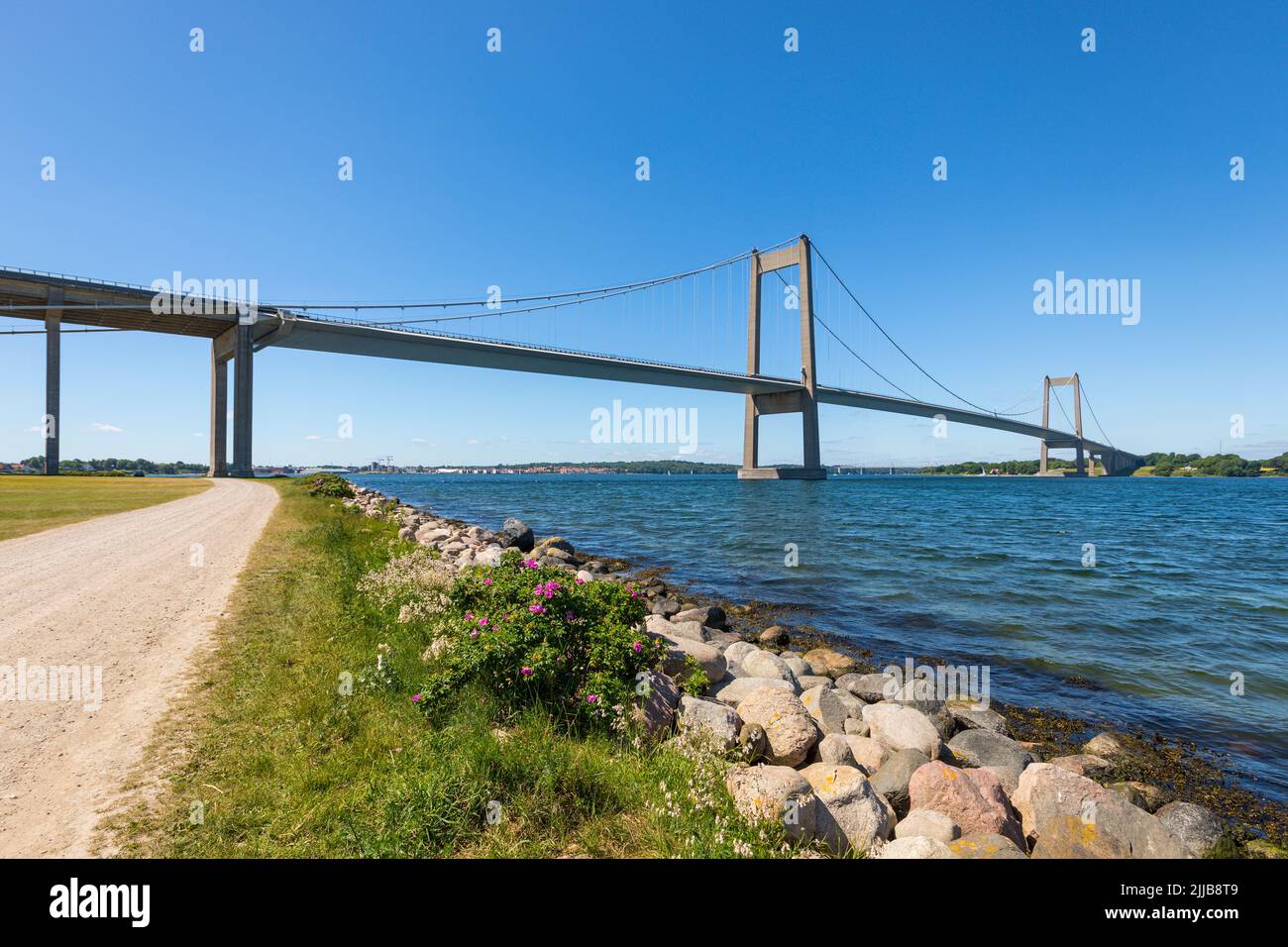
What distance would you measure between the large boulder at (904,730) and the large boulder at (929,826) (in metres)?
1.52

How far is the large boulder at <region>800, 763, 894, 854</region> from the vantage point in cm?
374

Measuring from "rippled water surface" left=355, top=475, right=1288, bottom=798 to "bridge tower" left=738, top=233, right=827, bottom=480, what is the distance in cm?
4119

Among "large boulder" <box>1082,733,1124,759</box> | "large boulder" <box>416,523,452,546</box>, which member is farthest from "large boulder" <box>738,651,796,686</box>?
"large boulder" <box>416,523,452,546</box>

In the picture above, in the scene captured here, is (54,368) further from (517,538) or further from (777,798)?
(777,798)

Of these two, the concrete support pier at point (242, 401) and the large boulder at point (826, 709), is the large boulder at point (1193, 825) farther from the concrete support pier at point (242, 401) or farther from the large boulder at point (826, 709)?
the concrete support pier at point (242, 401)

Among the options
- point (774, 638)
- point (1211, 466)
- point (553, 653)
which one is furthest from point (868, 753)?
point (1211, 466)

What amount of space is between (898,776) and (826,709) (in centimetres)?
152

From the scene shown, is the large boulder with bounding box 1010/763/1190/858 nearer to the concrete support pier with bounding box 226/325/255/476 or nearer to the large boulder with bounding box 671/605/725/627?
the large boulder with bounding box 671/605/725/627

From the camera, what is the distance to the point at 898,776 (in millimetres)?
4871

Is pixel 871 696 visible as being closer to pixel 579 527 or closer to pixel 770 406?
pixel 579 527

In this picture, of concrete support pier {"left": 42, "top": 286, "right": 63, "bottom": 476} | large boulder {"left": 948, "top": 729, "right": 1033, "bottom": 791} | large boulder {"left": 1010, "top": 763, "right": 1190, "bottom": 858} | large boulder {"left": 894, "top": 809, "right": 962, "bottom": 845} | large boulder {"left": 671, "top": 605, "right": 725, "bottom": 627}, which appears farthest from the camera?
concrete support pier {"left": 42, "top": 286, "right": 63, "bottom": 476}

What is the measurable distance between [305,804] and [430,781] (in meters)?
0.74

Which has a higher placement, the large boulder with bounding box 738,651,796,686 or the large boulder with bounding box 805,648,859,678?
the large boulder with bounding box 738,651,796,686

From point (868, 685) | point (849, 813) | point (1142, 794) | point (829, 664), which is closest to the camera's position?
point (849, 813)
